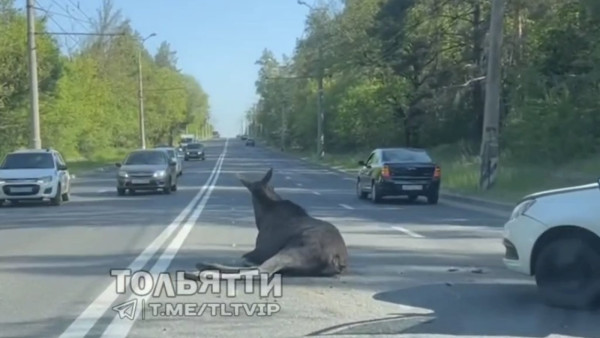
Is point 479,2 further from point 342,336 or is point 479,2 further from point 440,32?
point 342,336

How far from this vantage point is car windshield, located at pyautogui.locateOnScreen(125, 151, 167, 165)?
35719mm

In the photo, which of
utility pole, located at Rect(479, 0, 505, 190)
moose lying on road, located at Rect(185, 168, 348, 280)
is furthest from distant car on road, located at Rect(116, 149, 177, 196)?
moose lying on road, located at Rect(185, 168, 348, 280)

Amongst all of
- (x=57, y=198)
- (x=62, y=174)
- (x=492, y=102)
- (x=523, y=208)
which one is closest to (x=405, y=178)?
(x=492, y=102)

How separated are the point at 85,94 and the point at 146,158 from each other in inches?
1619

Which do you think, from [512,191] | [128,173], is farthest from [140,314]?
[128,173]

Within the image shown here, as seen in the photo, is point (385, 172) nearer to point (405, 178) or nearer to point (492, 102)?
point (405, 178)

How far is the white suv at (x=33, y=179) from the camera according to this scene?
29.5 m

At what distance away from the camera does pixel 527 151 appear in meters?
43.5

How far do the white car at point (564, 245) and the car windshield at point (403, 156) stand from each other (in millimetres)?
19195

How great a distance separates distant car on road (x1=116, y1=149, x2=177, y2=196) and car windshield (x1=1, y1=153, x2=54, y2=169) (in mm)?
4060

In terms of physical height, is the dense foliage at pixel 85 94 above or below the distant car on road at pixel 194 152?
above

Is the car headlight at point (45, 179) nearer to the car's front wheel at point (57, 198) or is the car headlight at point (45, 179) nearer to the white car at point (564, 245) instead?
the car's front wheel at point (57, 198)

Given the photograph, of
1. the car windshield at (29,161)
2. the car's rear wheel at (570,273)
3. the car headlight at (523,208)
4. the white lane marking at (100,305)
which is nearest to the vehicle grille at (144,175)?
the car windshield at (29,161)

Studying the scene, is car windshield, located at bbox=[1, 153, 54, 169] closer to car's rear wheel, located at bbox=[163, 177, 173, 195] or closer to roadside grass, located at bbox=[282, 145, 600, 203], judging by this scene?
car's rear wheel, located at bbox=[163, 177, 173, 195]
